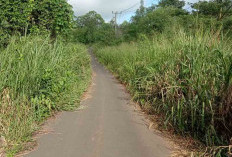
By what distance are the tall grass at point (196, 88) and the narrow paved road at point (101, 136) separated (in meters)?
0.53

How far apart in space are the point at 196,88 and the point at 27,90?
3016 millimetres

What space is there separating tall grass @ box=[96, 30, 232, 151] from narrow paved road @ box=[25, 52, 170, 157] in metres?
0.53

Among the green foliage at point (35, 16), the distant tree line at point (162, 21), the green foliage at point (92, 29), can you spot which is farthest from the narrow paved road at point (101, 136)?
the green foliage at point (92, 29)

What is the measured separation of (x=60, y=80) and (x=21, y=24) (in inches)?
124

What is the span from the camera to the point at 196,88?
12.2 ft

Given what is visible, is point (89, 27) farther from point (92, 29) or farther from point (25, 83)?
point (25, 83)

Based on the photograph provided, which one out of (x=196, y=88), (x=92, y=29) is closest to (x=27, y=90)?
(x=196, y=88)

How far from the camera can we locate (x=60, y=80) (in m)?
4.81

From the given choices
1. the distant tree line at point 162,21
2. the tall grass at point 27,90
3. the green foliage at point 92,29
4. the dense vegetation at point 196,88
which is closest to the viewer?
the dense vegetation at point 196,88

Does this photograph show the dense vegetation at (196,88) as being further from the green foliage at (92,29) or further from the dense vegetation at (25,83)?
the green foliage at (92,29)

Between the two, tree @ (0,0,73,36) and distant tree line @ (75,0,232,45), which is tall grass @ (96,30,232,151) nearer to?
distant tree line @ (75,0,232,45)

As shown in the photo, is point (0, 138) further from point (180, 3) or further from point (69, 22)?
point (180, 3)

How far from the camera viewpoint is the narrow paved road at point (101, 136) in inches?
128

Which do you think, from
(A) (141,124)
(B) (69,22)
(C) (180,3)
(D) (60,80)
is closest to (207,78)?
(A) (141,124)
